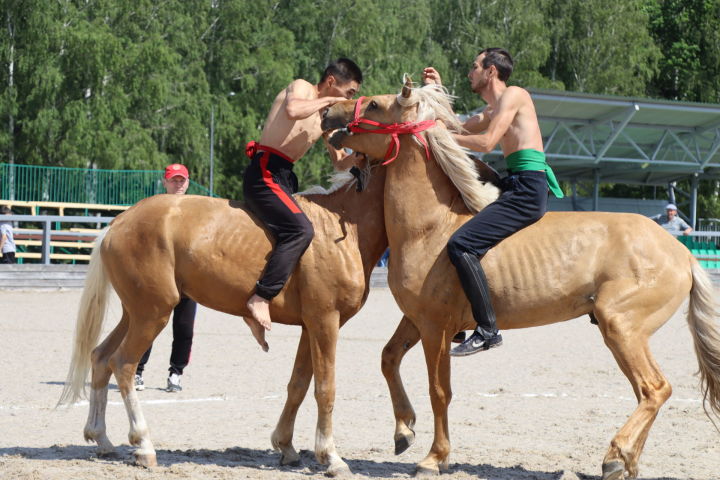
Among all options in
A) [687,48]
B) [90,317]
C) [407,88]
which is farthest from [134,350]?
[687,48]

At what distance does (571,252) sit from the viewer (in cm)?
584

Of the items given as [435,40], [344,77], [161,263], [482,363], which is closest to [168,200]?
[161,263]

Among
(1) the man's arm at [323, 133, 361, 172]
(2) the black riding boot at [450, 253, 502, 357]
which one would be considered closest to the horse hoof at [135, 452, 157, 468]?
(2) the black riding boot at [450, 253, 502, 357]

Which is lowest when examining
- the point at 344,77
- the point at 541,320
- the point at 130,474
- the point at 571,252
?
the point at 130,474

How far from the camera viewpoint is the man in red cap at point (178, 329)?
8.74m

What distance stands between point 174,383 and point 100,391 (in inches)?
96.1

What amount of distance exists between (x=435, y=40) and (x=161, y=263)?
43.4 metres

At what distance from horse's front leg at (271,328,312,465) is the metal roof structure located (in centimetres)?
2183

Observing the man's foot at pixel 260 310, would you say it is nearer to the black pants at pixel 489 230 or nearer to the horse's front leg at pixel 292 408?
the horse's front leg at pixel 292 408

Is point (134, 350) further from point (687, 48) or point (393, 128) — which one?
point (687, 48)

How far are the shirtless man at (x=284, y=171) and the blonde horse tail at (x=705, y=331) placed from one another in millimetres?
2393

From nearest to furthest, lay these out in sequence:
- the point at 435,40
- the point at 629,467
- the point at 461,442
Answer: the point at 629,467
the point at 461,442
the point at 435,40

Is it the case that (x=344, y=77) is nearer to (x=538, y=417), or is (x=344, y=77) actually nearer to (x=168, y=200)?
(x=168, y=200)

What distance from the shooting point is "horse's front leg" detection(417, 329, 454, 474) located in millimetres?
A: 5859
